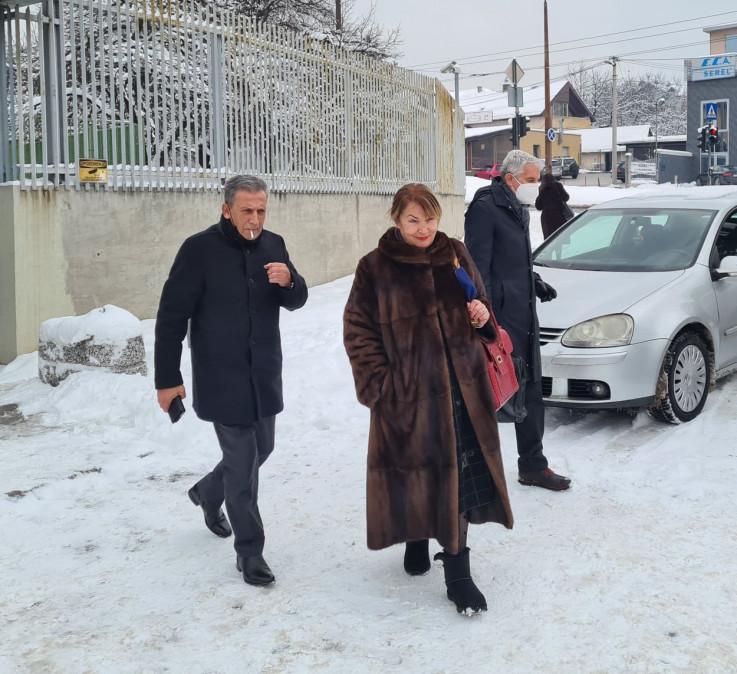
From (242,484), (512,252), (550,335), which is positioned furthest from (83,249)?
(242,484)

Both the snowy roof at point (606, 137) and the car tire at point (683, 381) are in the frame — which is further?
the snowy roof at point (606, 137)

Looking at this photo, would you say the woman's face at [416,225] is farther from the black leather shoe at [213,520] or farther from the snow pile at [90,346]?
the snow pile at [90,346]

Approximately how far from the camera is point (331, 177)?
42.3 ft

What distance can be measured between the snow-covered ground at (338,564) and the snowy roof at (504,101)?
69236mm

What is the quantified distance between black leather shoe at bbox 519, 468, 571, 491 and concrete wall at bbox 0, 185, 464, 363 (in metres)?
5.26

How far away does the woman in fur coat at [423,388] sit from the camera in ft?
12.5

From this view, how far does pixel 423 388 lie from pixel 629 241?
4.28 m

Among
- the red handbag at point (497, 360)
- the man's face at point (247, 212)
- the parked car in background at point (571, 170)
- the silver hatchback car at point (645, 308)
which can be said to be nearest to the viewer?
the red handbag at point (497, 360)

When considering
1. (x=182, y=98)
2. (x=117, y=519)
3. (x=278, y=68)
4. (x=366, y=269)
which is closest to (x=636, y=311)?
(x=366, y=269)

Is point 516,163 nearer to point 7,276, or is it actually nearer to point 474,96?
point 7,276

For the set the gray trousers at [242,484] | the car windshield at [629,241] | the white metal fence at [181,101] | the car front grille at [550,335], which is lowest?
the gray trousers at [242,484]

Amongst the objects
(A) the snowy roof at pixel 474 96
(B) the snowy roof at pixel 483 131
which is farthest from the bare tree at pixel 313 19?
(A) the snowy roof at pixel 474 96

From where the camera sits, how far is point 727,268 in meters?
7.03

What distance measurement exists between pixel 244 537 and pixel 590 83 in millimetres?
102759
